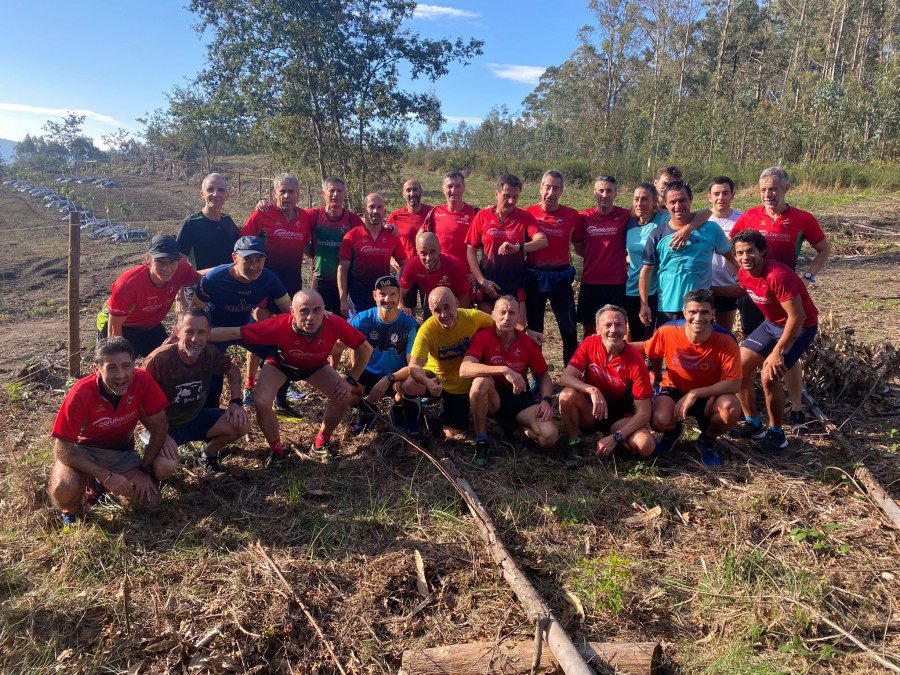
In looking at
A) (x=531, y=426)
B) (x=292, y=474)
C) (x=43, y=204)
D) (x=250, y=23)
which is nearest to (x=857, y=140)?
(x=250, y=23)

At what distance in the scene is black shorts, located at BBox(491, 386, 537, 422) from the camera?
4629 mm

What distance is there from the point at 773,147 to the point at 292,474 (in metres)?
26.4

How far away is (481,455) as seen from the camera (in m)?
4.52

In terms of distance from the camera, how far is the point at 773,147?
78.6ft

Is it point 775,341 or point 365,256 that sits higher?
point 365,256

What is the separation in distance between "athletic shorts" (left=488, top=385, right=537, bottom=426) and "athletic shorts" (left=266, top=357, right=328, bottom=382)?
1.52 m

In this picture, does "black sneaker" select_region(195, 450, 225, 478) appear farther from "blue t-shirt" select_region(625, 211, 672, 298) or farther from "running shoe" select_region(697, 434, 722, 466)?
Result: "blue t-shirt" select_region(625, 211, 672, 298)

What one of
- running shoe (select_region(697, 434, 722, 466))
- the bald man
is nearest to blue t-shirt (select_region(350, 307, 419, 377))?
the bald man

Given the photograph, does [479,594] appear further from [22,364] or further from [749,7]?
[749,7]

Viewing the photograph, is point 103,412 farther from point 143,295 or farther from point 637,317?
point 637,317

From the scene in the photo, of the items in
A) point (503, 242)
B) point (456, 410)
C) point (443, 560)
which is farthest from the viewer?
point (503, 242)

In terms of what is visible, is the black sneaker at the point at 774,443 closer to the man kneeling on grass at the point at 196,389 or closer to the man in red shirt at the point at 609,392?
the man in red shirt at the point at 609,392

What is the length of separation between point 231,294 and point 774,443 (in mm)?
4728

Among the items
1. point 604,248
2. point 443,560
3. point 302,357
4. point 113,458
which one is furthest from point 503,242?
point 113,458
